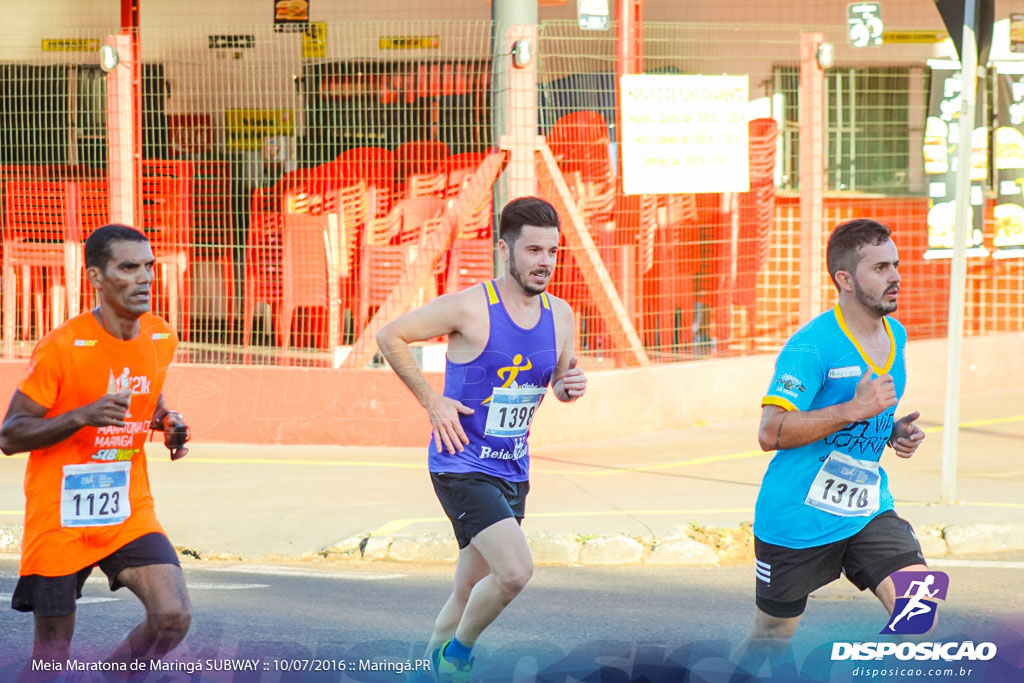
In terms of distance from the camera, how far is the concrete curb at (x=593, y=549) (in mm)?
8320

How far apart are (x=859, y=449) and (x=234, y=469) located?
6.53 m

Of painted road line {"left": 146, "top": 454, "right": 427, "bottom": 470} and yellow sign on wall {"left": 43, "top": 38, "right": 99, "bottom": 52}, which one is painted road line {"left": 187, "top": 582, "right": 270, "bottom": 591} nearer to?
painted road line {"left": 146, "top": 454, "right": 427, "bottom": 470}

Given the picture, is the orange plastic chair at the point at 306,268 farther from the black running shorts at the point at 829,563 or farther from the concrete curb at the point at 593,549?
the black running shorts at the point at 829,563

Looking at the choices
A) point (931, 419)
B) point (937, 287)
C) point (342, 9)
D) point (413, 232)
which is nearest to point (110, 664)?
point (413, 232)

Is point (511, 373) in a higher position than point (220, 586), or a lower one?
higher

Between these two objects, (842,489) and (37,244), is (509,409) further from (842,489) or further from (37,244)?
(37,244)

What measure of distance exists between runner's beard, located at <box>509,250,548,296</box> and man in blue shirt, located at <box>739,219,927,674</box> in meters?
0.99

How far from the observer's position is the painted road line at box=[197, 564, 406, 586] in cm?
789

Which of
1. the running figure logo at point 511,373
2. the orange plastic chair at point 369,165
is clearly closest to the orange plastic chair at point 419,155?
the orange plastic chair at point 369,165

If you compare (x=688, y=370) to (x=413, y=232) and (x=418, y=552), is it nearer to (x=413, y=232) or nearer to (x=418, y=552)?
(x=413, y=232)

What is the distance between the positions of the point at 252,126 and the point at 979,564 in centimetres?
820

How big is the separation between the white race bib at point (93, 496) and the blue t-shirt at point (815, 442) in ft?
6.94

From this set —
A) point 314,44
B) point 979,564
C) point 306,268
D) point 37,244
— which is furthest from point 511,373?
point 314,44

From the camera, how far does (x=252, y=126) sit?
1396cm
